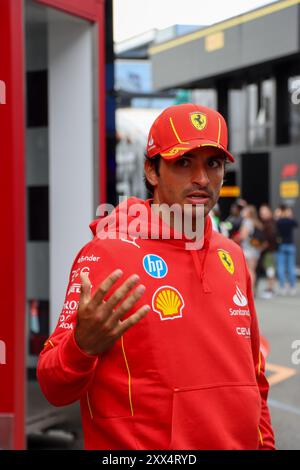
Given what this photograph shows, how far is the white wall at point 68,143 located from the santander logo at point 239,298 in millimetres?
1839

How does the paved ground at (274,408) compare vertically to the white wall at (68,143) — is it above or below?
below

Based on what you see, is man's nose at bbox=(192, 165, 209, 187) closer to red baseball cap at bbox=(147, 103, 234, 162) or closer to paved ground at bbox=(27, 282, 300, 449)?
red baseball cap at bbox=(147, 103, 234, 162)

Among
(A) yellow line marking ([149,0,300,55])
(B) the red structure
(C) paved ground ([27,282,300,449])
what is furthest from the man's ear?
(A) yellow line marking ([149,0,300,55])

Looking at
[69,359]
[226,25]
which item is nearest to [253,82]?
[226,25]

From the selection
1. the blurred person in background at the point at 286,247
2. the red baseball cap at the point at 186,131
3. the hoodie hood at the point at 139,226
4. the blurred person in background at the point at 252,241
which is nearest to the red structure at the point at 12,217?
the hoodie hood at the point at 139,226

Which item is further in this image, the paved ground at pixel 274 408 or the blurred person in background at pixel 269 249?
the blurred person in background at pixel 269 249

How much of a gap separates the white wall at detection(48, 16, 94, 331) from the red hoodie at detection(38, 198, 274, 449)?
1848mm

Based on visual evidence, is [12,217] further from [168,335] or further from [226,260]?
[168,335]

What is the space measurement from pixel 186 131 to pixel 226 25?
43.8ft

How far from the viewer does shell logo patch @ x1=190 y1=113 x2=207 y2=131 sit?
4.62 ft

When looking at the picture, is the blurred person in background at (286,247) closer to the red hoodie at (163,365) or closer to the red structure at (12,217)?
the red structure at (12,217)

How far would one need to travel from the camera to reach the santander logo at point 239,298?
1.46 m

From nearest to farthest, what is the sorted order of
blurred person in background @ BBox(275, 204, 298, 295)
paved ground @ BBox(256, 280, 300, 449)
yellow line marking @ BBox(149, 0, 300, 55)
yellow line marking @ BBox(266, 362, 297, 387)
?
1. paved ground @ BBox(256, 280, 300, 449)
2. yellow line marking @ BBox(266, 362, 297, 387)
3. blurred person in background @ BBox(275, 204, 298, 295)
4. yellow line marking @ BBox(149, 0, 300, 55)
